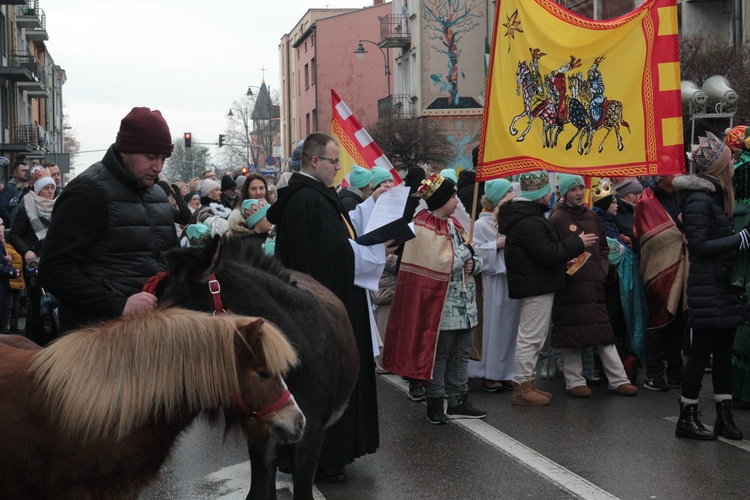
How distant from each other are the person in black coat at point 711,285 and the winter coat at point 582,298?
6.54 feet

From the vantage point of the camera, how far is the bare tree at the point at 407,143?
37.6 m

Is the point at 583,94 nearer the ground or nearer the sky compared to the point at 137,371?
nearer the sky

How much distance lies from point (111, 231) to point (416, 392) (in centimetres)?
570

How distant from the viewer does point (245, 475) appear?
6.93 meters

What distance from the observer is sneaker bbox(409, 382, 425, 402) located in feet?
32.3

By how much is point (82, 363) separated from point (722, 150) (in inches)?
225


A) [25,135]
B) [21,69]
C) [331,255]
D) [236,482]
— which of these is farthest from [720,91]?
[25,135]

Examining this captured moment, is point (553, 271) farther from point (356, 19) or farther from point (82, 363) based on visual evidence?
point (356, 19)

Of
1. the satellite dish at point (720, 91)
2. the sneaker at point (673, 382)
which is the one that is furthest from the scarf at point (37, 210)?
the satellite dish at point (720, 91)

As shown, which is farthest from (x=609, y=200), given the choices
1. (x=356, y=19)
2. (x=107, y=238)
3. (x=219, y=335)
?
(x=356, y=19)

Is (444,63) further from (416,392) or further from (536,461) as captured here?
(536,461)

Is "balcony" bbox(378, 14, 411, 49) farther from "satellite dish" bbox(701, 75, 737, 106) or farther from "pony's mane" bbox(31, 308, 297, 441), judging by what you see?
"pony's mane" bbox(31, 308, 297, 441)

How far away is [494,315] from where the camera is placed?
410 inches

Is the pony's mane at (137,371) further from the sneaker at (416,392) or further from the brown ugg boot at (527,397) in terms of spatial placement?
the sneaker at (416,392)
